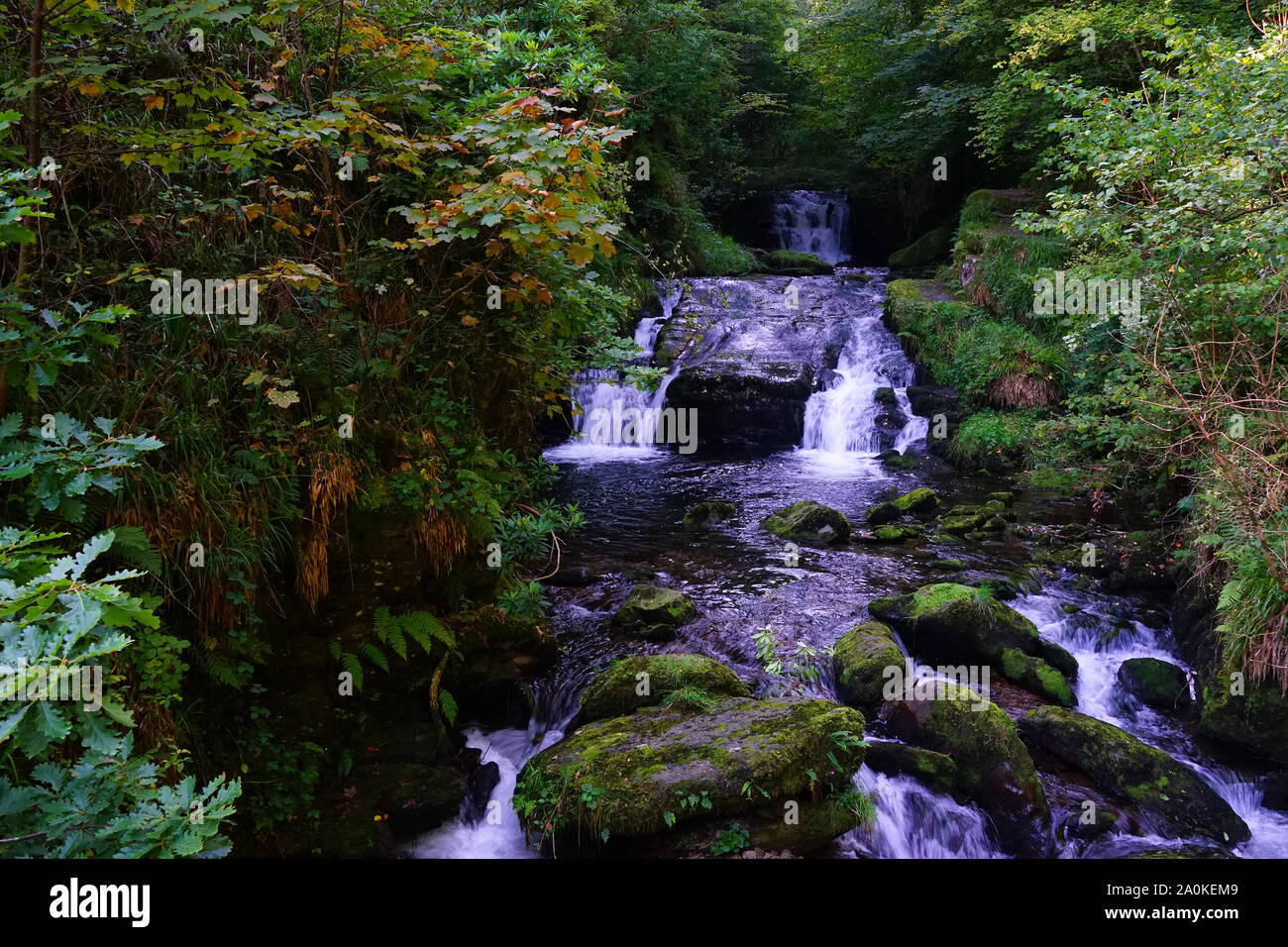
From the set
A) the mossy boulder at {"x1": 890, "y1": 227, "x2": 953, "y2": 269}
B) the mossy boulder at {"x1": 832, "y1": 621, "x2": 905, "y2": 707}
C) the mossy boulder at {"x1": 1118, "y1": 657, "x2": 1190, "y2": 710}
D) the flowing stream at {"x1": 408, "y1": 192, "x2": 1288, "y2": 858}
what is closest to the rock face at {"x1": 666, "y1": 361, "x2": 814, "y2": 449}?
the flowing stream at {"x1": 408, "y1": 192, "x2": 1288, "y2": 858}

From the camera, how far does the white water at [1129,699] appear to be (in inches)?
193

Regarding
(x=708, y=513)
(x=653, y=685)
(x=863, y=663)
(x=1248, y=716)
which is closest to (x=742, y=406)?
(x=708, y=513)

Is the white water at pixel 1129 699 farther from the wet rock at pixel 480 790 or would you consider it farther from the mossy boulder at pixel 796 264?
the mossy boulder at pixel 796 264

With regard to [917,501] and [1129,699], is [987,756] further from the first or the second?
[917,501]

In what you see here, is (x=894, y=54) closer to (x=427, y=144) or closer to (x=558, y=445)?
(x=558, y=445)

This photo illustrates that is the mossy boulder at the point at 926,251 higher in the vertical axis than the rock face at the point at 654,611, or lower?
higher

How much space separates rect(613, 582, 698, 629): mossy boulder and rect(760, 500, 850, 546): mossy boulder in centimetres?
273

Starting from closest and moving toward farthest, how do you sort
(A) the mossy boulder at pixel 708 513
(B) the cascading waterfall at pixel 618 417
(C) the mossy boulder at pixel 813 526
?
1. (C) the mossy boulder at pixel 813 526
2. (A) the mossy boulder at pixel 708 513
3. (B) the cascading waterfall at pixel 618 417

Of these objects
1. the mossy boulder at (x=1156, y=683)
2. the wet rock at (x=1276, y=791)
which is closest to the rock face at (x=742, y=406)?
the mossy boulder at (x=1156, y=683)

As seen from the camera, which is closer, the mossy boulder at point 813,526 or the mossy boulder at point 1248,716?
the mossy boulder at point 1248,716

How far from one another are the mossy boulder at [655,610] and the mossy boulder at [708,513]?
9.20 feet

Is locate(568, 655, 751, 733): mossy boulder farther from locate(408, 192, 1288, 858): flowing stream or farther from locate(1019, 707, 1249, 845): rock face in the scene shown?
locate(1019, 707, 1249, 845): rock face

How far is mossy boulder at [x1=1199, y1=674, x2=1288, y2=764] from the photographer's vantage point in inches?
205

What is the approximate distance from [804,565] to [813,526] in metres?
1.05
